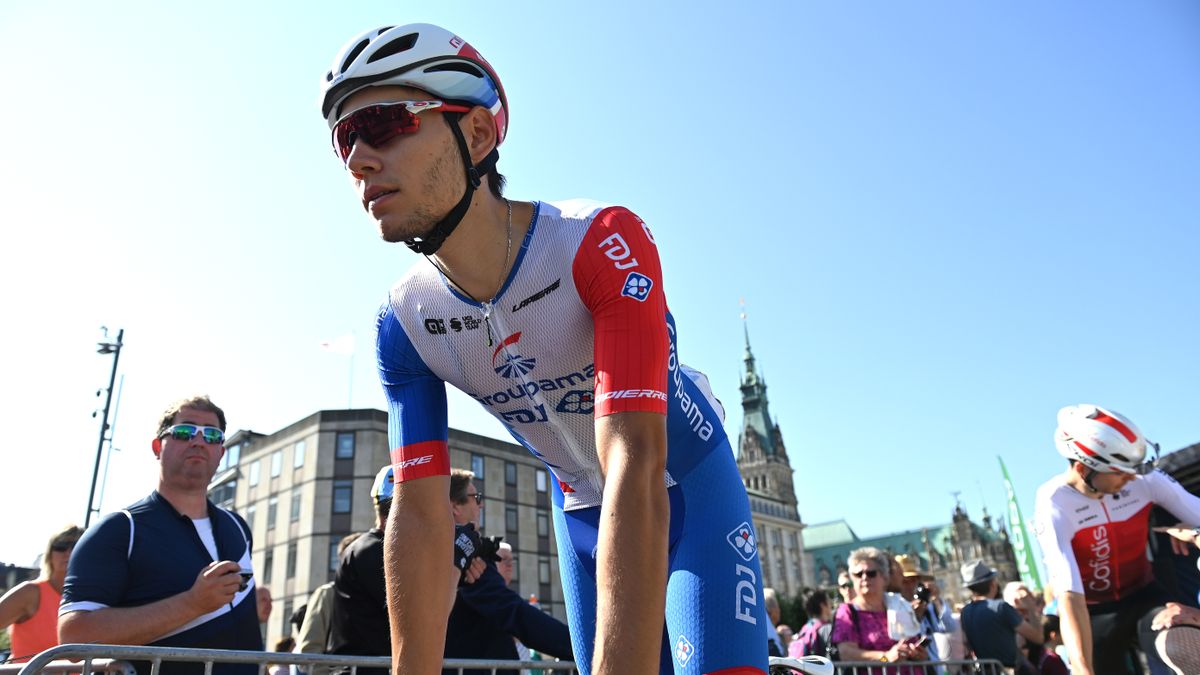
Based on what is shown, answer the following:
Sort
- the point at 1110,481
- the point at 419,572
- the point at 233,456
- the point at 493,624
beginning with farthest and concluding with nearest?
the point at 233,456, the point at 493,624, the point at 1110,481, the point at 419,572

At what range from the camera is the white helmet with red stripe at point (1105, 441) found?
15.4 ft

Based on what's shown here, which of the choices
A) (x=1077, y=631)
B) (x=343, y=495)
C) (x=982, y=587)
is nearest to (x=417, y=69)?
(x=1077, y=631)

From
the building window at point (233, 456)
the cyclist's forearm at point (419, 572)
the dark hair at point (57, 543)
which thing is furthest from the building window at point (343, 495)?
the cyclist's forearm at point (419, 572)

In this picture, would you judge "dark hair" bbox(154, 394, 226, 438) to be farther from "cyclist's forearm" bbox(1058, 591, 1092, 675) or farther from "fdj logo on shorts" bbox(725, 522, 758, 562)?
"cyclist's forearm" bbox(1058, 591, 1092, 675)

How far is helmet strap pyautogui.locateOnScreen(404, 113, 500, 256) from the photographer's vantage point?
2434mm

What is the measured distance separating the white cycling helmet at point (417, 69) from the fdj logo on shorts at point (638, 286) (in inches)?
29.3

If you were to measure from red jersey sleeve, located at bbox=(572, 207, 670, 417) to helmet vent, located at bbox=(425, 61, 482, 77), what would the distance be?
2.04 ft

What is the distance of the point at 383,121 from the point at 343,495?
172ft

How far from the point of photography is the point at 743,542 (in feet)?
8.37

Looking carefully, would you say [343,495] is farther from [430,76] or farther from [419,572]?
[430,76]

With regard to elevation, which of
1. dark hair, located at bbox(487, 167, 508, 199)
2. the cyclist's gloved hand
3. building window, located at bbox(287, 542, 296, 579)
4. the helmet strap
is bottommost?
the cyclist's gloved hand

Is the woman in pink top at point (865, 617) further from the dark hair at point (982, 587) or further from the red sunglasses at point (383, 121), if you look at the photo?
the red sunglasses at point (383, 121)

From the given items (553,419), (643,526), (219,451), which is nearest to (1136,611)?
(553,419)

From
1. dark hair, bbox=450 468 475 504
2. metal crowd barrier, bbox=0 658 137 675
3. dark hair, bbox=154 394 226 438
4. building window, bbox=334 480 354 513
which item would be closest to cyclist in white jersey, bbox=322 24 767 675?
metal crowd barrier, bbox=0 658 137 675
